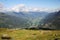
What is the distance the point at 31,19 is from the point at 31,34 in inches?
23.6

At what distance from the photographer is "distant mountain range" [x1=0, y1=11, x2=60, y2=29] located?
526 centimetres

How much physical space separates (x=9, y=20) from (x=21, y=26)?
50 cm

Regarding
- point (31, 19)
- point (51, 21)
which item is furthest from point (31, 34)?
point (51, 21)

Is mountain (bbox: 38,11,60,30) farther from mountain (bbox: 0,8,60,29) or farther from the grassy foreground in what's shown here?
the grassy foreground

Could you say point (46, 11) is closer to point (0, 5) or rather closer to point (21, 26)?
point (21, 26)

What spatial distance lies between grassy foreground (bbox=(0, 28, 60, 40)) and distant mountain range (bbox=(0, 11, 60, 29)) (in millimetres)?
195

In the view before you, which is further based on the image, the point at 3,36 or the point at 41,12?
the point at 41,12

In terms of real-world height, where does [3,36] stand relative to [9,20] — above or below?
below

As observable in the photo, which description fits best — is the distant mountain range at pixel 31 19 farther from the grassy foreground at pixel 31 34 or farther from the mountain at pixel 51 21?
the grassy foreground at pixel 31 34

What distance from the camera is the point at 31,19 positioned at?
18.0 ft

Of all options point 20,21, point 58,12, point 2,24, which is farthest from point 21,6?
point 58,12

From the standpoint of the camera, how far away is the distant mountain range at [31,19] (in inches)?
207

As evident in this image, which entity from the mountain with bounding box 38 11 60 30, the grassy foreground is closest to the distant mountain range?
the mountain with bounding box 38 11 60 30

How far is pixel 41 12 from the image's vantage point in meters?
5.49
